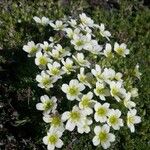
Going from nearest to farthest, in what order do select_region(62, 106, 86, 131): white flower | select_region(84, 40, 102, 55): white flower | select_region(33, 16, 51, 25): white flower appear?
select_region(62, 106, 86, 131): white flower < select_region(84, 40, 102, 55): white flower < select_region(33, 16, 51, 25): white flower

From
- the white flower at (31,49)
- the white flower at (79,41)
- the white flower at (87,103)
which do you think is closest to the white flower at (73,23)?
the white flower at (79,41)

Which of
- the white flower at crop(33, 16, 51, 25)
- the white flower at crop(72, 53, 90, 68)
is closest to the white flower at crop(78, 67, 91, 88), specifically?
the white flower at crop(72, 53, 90, 68)

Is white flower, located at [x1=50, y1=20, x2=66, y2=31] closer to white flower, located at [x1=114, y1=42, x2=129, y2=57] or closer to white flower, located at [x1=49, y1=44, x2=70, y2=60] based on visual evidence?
white flower, located at [x1=49, y1=44, x2=70, y2=60]

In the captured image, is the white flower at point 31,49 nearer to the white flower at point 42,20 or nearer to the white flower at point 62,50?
the white flower at point 62,50

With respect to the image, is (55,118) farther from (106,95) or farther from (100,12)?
(100,12)

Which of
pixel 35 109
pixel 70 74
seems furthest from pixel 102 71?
pixel 35 109
